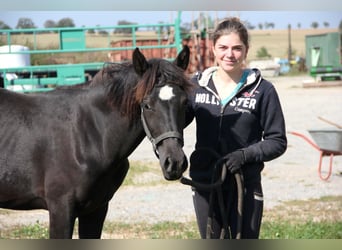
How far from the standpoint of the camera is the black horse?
287 cm

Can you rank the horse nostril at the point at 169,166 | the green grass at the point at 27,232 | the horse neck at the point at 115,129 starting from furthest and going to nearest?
the green grass at the point at 27,232 < the horse neck at the point at 115,129 < the horse nostril at the point at 169,166

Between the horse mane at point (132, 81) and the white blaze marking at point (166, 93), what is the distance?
0.17 ft

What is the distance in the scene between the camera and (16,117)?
10.7ft

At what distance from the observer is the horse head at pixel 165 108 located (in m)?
2.61

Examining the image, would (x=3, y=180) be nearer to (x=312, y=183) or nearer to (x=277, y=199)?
(x=277, y=199)

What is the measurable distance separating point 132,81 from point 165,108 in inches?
14.9

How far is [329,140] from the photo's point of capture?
22.9ft

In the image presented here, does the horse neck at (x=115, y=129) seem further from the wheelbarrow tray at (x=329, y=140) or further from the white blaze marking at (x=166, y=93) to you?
the wheelbarrow tray at (x=329, y=140)

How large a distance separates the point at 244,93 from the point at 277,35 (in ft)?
153

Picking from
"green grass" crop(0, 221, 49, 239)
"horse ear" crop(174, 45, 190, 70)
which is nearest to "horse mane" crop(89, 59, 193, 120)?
"horse ear" crop(174, 45, 190, 70)

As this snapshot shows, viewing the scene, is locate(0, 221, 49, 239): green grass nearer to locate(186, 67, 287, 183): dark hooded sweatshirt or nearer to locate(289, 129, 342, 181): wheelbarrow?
locate(186, 67, 287, 183): dark hooded sweatshirt

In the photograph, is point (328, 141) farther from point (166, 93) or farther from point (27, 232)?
point (166, 93)

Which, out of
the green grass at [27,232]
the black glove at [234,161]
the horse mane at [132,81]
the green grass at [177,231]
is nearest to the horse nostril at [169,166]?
the black glove at [234,161]

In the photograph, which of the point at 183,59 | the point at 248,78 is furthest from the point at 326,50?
the point at 248,78
